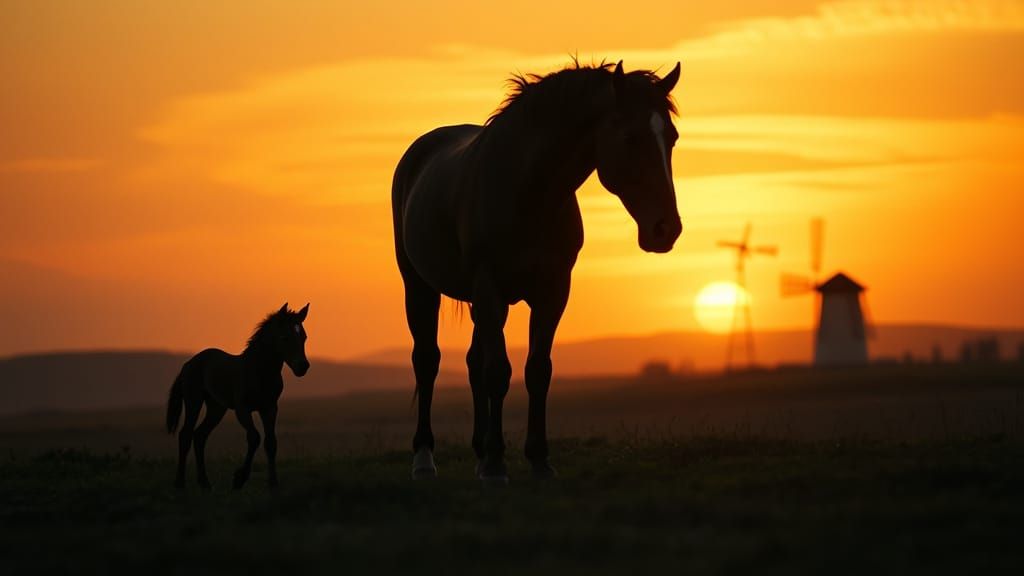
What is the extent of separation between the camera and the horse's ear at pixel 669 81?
38.2 feet

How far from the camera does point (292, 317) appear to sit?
14141 millimetres

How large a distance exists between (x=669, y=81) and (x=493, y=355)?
2783 mm

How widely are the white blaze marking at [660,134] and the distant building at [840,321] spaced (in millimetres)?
106278

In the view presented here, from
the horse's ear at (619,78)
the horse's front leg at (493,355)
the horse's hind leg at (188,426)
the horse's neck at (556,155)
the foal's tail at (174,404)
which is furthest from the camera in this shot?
the foal's tail at (174,404)

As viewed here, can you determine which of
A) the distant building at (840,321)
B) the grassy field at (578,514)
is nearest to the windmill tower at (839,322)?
the distant building at (840,321)

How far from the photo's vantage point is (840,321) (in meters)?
117

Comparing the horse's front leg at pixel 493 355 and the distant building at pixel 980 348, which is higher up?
the distant building at pixel 980 348

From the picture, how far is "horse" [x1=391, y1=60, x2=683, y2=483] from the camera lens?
37.8 ft

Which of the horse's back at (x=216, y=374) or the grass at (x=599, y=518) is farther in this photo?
the horse's back at (x=216, y=374)

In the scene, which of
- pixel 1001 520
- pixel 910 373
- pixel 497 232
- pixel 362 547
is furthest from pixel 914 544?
pixel 910 373

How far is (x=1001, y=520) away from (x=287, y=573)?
445 cm

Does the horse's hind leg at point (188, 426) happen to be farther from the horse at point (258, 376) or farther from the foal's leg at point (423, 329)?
the foal's leg at point (423, 329)

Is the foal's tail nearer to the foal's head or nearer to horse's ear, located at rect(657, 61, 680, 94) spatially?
the foal's head

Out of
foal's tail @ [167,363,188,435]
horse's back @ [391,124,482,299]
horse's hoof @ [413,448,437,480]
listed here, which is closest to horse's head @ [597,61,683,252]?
horse's back @ [391,124,482,299]
